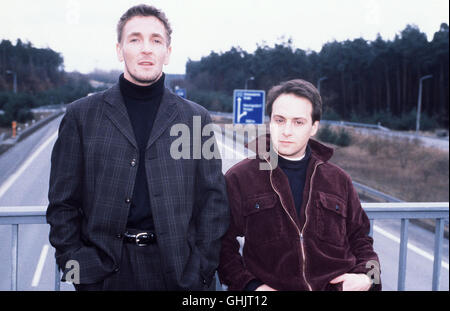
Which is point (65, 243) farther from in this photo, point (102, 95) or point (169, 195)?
point (102, 95)

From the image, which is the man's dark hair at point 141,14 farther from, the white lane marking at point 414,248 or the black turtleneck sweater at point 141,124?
the white lane marking at point 414,248

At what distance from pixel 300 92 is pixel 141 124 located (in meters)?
0.80

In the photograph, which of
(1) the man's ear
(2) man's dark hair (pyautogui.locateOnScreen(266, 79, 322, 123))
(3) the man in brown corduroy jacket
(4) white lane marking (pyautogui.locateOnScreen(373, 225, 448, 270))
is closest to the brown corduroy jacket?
(3) the man in brown corduroy jacket

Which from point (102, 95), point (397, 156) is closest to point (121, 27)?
point (102, 95)

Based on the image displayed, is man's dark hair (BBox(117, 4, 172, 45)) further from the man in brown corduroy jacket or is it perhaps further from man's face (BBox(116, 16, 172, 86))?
the man in brown corduroy jacket

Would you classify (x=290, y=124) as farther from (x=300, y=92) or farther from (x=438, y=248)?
(x=438, y=248)

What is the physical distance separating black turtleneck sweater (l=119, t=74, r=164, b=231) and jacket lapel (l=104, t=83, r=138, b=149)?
51mm

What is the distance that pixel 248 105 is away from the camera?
11.5m

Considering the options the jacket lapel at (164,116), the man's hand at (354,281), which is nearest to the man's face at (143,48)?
the jacket lapel at (164,116)

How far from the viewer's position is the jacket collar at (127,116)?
203cm

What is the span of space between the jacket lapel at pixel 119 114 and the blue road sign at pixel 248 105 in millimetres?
9331

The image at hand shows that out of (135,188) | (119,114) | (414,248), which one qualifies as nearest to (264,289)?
(135,188)

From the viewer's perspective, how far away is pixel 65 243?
6.37ft
